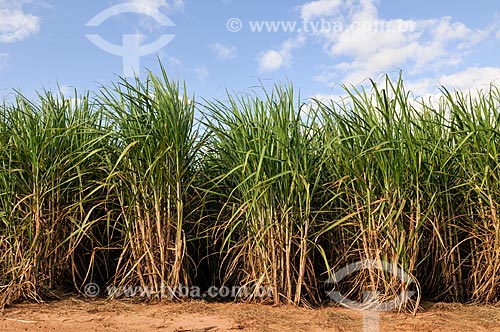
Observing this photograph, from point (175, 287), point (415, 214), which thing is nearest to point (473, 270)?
point (415, 214)

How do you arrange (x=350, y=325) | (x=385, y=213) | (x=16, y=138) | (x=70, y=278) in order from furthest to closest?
(x=70, y=278)
(x=16, y=138)
(x=385, y=213)
(x=350, y=325)

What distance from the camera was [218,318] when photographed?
271 centimetres

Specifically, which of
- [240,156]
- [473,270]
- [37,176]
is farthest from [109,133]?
[473,270]

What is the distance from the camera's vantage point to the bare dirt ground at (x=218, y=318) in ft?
8.45

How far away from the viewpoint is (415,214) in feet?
9.73

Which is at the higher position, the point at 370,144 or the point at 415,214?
the point at 370,144

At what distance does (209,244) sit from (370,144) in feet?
4.15

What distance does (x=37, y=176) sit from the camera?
120 inches

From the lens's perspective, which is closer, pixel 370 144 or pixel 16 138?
pixel 370 144

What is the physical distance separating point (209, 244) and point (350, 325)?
118 cm

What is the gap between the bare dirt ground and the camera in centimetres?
257

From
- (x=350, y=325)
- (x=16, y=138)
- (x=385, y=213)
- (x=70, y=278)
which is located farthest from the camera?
(x=70, y=278)

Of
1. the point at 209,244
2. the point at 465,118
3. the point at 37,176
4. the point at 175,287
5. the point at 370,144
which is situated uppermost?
the point at 465,118

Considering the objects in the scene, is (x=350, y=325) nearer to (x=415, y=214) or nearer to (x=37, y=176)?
(x=415, y=214)
